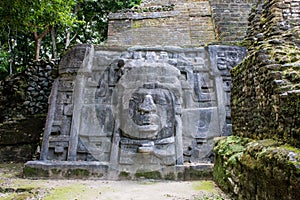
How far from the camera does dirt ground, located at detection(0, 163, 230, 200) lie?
14.3 ft

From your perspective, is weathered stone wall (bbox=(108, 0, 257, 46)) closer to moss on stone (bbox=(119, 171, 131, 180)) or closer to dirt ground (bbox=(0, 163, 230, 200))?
moss on stone (bbox=(119, 171, 131, 180))

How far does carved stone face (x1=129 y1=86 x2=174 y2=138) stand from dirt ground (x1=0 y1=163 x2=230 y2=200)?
111 centimetres

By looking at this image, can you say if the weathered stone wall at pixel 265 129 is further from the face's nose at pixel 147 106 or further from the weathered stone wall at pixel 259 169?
the face's nose at pixel 147 106

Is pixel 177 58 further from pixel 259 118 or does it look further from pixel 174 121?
pixel 259 118

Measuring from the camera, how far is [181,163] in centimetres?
597

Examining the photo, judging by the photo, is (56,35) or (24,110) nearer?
(24,110)

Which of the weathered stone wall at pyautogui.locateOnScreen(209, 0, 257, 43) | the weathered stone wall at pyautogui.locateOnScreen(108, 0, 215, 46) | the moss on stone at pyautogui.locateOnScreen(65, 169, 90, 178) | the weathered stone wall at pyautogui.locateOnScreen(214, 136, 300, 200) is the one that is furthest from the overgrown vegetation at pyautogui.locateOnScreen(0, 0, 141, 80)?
the weathered stone wall at pyautogui.locateOnScreen(214, 136, 300, 200)

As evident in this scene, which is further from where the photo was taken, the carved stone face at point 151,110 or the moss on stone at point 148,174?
the carved stone face at point 151,110

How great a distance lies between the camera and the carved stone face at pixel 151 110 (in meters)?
5.98

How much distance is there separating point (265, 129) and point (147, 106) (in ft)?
9.28

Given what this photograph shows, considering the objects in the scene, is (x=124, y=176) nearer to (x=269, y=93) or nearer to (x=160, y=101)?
(x=160, y=101)

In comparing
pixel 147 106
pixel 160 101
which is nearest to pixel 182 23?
pixel 160 101

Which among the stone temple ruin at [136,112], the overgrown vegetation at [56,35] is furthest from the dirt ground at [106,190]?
the overgrown vegetation at [56,35]

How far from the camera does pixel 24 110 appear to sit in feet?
30.8
